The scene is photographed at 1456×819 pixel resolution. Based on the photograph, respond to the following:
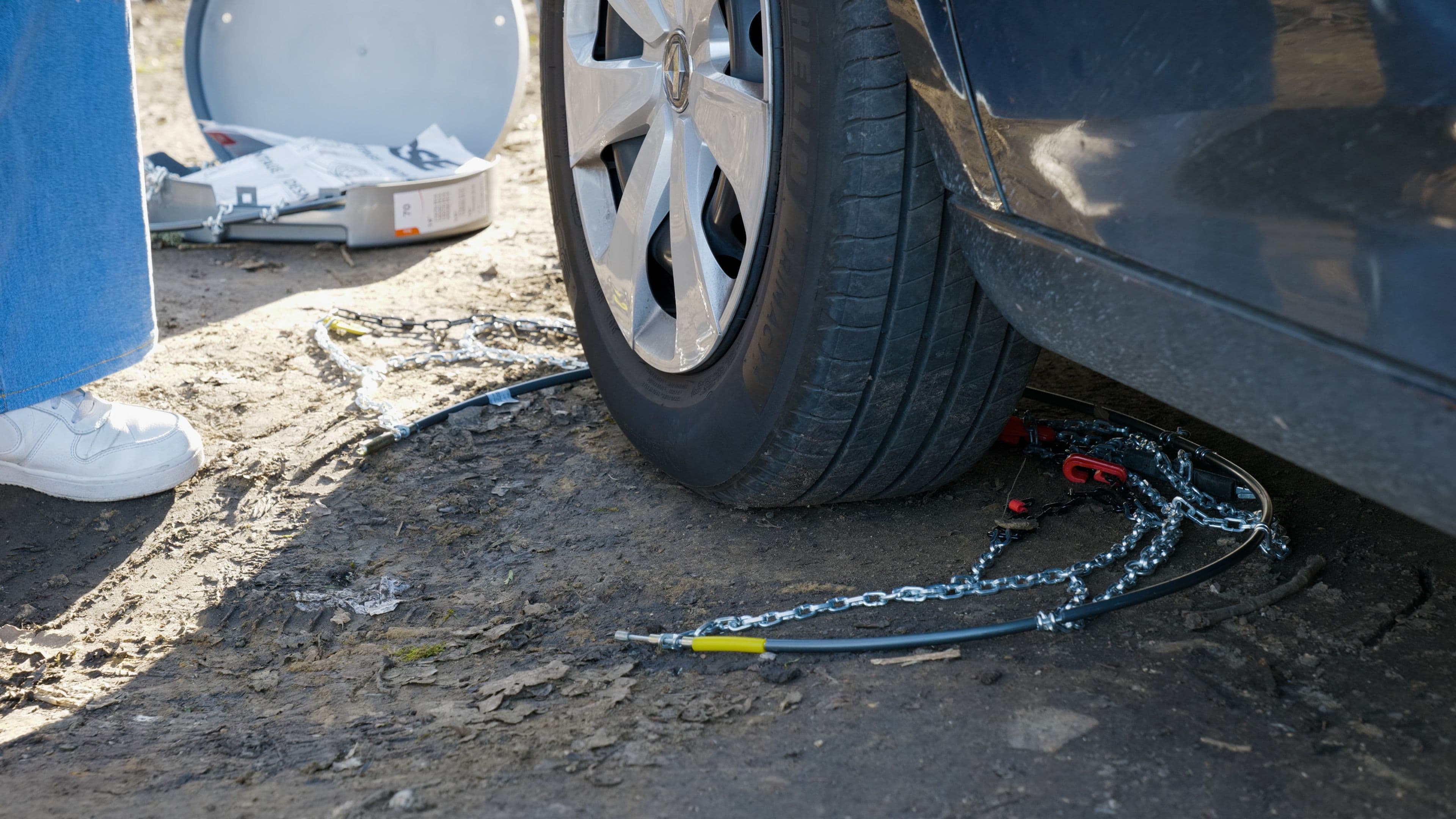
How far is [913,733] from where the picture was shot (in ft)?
4.04

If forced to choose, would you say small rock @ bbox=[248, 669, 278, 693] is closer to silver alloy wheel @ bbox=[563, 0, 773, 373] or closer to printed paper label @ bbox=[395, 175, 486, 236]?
silver alloy wheel @ bbox=[563, 0, 773, 373]

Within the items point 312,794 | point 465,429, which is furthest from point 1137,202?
point 465,429

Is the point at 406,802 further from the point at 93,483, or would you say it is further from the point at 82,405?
the point at 82,405

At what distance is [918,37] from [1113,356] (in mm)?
401

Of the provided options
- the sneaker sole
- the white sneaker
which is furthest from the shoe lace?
the sneaker sole

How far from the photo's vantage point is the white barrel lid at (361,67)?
372 centimetres

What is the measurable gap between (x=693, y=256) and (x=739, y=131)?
9.4 inches

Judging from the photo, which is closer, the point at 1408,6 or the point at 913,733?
the point at 1408,6

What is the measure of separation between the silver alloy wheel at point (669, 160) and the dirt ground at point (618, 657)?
32 cm

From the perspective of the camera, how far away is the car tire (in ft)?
4.38

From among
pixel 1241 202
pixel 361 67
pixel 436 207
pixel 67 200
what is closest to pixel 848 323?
pixel 1241 202

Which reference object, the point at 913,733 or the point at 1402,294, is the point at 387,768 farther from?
the point at 1402,294

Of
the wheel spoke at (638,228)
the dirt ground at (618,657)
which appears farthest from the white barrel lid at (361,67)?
the wheel spoke at (638,228)

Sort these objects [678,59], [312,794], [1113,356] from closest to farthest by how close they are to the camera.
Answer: [1113,356]
[312,794]
[678,59]
